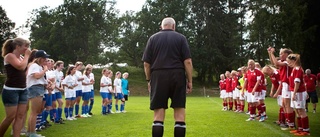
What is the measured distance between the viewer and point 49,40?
171 feet

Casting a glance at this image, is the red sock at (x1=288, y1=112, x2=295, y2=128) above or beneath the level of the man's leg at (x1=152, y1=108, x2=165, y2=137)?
beneath

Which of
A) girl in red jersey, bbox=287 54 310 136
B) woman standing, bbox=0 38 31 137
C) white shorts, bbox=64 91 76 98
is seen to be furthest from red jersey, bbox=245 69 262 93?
woman standing, bbox=0 38 31 137

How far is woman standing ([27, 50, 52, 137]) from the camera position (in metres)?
7.37

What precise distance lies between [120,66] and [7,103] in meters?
48.0

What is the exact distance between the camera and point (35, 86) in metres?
7.70

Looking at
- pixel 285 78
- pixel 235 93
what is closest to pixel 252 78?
pixel 285 78

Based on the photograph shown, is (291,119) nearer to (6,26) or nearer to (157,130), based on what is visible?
(157,130)

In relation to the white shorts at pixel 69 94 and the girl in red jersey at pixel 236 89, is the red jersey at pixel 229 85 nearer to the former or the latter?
the girl in red jersey at pixel 236 89

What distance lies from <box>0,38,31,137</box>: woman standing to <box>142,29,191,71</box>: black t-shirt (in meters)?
2.50

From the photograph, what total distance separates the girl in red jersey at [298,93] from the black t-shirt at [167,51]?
425 centimetres

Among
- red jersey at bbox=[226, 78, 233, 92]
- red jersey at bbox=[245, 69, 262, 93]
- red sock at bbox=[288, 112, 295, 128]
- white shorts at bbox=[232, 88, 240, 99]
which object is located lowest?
red sock at bbox=[288, 112, 295, 128]

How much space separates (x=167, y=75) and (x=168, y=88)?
22cm

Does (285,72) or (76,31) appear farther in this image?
(76,31)

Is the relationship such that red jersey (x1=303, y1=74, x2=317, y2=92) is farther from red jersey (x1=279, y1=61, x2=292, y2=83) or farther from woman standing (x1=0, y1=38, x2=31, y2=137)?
woman standing (x1=0, y1=38, x2=31, y2=137)
